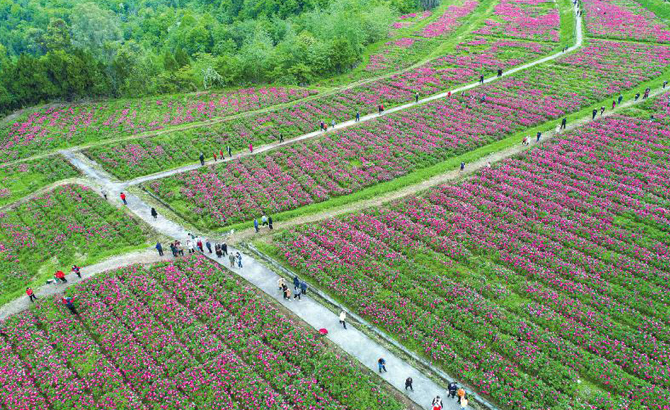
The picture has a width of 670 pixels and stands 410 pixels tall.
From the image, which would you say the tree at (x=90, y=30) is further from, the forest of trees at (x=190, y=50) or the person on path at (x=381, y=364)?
the person on path at (x=381, y=364)

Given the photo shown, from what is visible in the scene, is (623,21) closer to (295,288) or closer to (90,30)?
(295,288)

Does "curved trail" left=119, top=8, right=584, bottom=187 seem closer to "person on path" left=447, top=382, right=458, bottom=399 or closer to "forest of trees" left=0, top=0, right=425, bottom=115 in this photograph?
"forest of trees" left=0, top=0, right=425, bottom=115

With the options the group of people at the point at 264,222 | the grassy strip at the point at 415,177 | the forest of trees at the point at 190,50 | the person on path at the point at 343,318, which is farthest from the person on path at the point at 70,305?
the forest of trees at the point at 190,50

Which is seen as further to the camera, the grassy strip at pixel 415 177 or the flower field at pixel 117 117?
the flower field at pixel 117 117

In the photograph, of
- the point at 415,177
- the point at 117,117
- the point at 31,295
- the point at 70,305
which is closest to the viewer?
the point at 70,305

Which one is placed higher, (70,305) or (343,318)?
(70,305)

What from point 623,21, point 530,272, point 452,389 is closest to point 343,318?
point 452,389

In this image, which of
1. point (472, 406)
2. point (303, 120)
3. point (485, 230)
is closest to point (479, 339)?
point (472, 406)

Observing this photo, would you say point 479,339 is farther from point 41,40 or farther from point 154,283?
point 41,40
